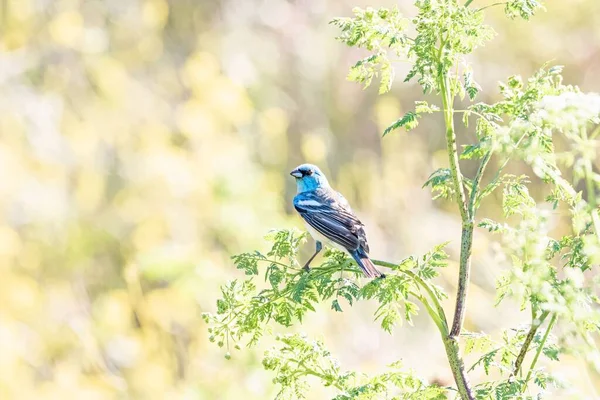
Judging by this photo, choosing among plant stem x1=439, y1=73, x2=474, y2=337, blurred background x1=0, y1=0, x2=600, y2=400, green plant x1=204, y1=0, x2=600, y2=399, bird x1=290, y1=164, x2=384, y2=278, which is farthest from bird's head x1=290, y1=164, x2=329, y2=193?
plant stem x1=439, y1=73, x2=474, y2=337

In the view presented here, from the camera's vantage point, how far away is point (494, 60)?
14.1 feet

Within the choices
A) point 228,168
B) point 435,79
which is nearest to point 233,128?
point 228,168

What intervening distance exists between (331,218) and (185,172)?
1.51 m

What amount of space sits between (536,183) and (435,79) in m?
2.87

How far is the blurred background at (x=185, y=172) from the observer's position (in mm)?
3525

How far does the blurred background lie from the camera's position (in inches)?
139

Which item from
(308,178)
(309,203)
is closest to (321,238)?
(309,203)

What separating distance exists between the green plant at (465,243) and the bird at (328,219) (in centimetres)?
19

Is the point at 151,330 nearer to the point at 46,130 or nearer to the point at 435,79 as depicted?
the point at 46,130

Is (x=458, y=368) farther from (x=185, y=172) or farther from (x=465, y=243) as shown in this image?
(x=185, y=172)

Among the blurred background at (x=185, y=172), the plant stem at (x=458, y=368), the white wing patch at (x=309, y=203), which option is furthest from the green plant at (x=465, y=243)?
the blurred background at (x=185, y=172)

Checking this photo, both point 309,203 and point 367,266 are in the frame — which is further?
point 309,203

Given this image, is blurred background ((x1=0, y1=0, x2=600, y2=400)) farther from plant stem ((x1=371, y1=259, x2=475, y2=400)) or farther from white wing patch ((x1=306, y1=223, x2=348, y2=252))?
plant stem ((x1=371, y1=259, x2=475, y2=400))

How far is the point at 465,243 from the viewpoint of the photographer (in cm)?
135
